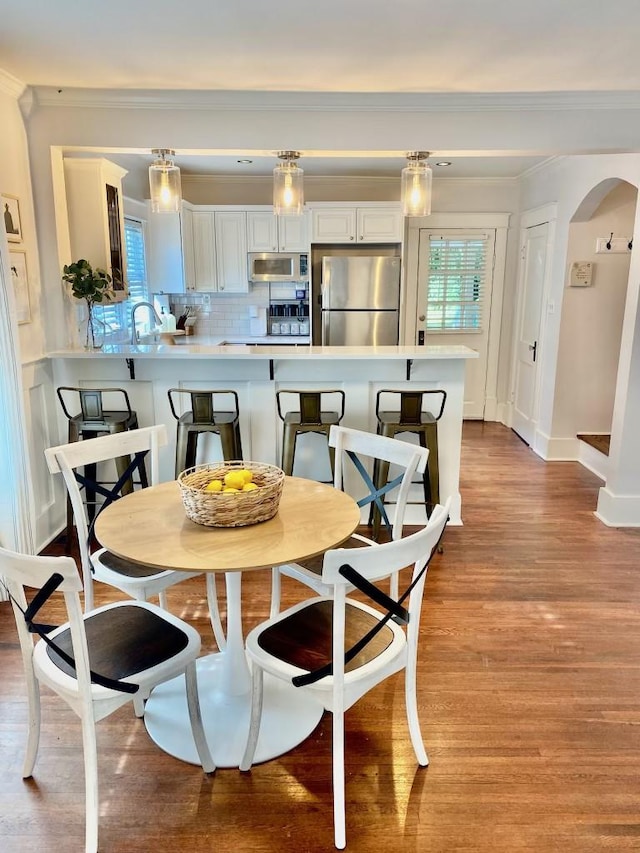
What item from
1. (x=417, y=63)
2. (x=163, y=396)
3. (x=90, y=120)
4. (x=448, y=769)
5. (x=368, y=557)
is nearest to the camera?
(x=368, y=557)

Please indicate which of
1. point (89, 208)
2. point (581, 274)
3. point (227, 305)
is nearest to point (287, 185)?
point (89, 208)

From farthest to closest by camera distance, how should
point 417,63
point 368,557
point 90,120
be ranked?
point 90,120 → point 417,63 → point 368,557

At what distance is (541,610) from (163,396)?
241 cm

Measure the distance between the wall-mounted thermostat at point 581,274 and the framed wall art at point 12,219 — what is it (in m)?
3.99

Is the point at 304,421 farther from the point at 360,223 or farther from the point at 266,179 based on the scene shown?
the point at 266,179

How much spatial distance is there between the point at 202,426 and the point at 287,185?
1382 millimetres

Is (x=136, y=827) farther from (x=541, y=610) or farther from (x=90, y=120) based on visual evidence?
(x=90, y=120)

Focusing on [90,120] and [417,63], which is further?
[90,120]

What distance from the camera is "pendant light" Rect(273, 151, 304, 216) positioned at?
10.4ft

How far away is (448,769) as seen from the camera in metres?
1.91

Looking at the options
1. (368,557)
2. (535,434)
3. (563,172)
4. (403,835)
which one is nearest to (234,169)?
(563,172)

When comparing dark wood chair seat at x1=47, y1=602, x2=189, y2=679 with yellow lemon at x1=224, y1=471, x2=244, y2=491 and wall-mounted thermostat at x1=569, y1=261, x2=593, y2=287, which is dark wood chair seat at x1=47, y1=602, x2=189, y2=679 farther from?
wall-mounted thermostat at x1=569, y1=261, x2=593, y2=287

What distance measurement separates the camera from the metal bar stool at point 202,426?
3.32m

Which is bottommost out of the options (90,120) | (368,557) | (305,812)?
(305,812)
